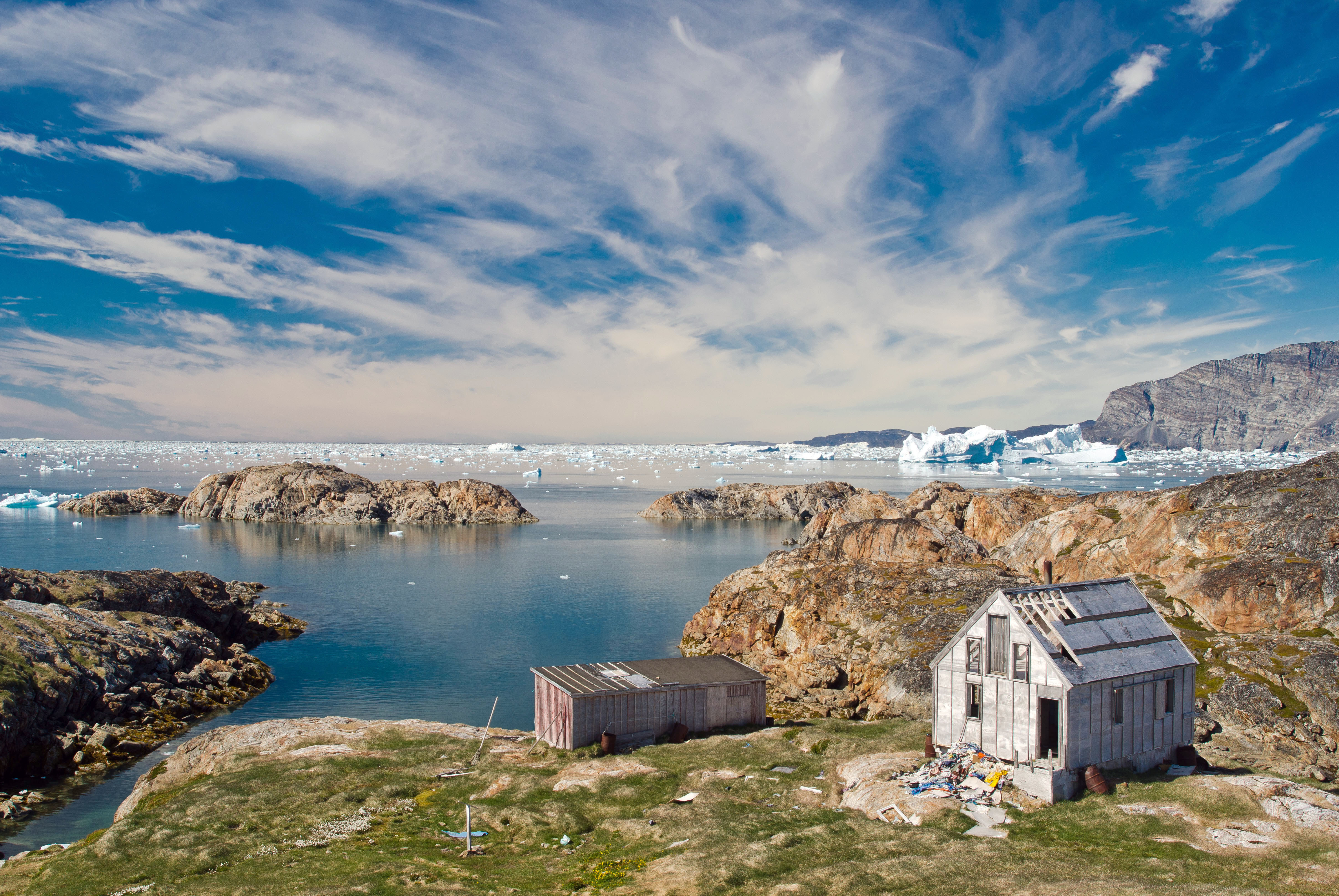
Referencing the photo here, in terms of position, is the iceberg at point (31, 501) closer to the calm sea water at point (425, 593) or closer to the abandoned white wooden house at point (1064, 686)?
the calm sea water at point (425, 593)

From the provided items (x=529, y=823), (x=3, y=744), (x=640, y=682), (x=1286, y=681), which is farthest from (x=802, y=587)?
(x=3, y=744)

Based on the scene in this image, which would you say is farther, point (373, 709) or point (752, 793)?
point (373, 709)

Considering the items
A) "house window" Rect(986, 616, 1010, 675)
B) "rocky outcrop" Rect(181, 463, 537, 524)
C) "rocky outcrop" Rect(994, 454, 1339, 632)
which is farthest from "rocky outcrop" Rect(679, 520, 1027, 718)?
"rocky outcrop" Rect(181, 463, 537, 524)

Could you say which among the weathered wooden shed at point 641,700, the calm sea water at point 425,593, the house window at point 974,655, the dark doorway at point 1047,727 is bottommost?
the calm sea water at point 425,593

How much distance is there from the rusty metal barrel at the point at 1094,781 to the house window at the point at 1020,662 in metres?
2.84

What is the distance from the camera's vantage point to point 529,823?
22.5 meters

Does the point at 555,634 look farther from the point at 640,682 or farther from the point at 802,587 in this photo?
the point at 640,682

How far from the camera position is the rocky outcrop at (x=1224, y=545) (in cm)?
3544

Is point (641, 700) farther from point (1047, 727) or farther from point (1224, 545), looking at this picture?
point (1224, 545)

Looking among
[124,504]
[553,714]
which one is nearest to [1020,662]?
[553,714]

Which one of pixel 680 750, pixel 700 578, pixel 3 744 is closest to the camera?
pixel 680 750

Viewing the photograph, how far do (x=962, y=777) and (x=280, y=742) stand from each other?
2646cm

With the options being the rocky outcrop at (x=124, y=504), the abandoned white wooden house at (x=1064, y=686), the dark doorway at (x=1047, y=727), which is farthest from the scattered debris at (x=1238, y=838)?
the rocky outcrop at (x=124, y=504)

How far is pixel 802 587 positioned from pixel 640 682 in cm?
2039
